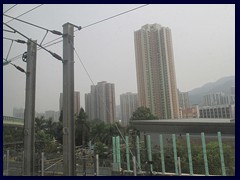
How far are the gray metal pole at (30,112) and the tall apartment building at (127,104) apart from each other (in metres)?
16.6

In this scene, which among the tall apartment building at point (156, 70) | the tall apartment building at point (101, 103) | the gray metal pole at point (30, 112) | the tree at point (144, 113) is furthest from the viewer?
the tree at point (144, 113)

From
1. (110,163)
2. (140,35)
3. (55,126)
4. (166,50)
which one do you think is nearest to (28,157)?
(110,163)

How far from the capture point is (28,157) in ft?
17.6

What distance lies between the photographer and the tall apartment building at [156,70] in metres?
10.7

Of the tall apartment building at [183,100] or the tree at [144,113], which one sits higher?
the tall apartment building at [183,100]

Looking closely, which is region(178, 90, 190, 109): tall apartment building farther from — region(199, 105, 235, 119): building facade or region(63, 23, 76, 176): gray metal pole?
region(63, 23, 76, 176): gray metal pole

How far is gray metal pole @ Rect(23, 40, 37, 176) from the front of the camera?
5.37m

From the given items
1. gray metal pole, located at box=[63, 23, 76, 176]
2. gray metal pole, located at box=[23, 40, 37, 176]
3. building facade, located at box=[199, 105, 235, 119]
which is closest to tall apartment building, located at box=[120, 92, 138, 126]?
building facade, located at box=[199, 105, 235, 119]

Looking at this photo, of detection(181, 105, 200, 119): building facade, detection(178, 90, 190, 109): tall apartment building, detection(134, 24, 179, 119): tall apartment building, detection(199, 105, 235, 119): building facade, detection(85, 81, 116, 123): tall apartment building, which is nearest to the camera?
detection(134, 24, 179, 119): tall apartment building

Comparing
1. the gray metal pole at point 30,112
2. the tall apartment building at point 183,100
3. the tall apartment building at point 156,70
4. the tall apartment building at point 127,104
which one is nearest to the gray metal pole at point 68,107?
the gray metal pole at point 30,112

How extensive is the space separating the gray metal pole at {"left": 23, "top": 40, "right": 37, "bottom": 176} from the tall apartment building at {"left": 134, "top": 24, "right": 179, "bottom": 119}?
5224mm

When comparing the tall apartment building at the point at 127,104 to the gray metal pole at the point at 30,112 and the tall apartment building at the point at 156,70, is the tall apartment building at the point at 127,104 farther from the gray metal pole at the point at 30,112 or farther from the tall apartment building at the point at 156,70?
the gray metal pole at the point at 30,112

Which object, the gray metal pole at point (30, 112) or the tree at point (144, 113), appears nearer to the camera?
the gray metal pole at point (30, 112)

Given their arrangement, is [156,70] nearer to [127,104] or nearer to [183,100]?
[183,100]
